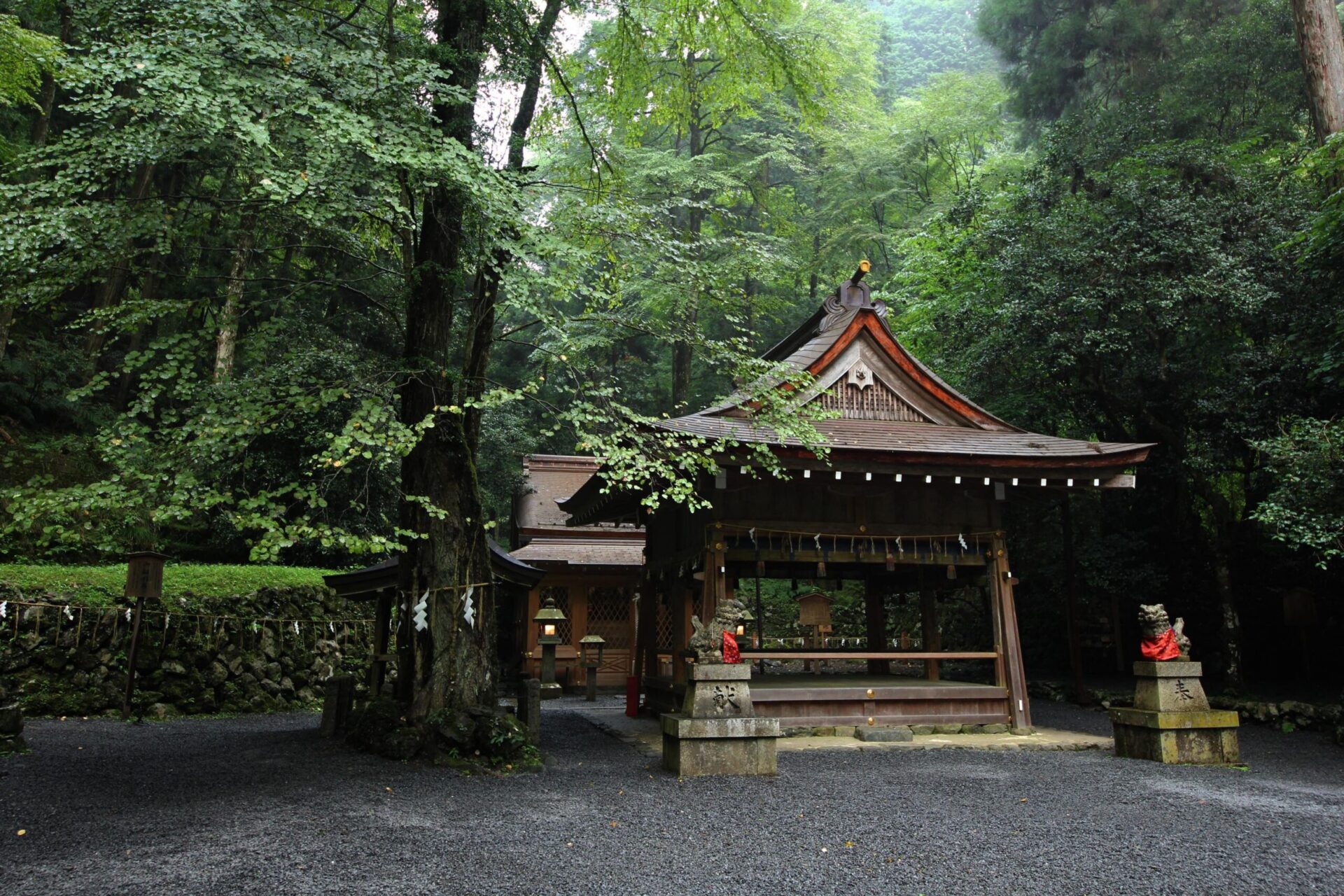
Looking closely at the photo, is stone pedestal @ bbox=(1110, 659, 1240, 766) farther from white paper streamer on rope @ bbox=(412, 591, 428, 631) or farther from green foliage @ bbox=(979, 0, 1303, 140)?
green foliage @ bbox=(979, 0, 1303, 140)

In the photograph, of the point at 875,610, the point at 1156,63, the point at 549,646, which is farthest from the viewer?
the point at 1156,63

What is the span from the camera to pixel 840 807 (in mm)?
6176

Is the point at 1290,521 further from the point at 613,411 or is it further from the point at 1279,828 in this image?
the point at 613,411

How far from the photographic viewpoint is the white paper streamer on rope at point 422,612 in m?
7.88

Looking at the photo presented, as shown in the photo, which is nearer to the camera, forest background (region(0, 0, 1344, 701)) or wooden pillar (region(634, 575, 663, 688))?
forest background (region(0, 0, 1344, 701))

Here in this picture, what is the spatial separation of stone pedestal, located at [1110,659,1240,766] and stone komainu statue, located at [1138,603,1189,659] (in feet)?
0.30

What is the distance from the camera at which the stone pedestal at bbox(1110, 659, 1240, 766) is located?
770 cm

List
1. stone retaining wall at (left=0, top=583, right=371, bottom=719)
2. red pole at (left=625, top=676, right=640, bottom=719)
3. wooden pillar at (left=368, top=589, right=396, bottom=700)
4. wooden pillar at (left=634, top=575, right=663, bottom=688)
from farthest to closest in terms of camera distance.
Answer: wooden pillar at (left=634, top=575, right=663, bottom=688)
red pole at (left=625, top=676, right=640, bottom=719)
wooden pillar at (left=368, top=589, right=396, bottom=700)
stone retaining wall at (left=0, top=583, right=371, bottom=719)

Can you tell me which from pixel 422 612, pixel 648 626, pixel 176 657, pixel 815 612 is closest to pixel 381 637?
pixel 176 657

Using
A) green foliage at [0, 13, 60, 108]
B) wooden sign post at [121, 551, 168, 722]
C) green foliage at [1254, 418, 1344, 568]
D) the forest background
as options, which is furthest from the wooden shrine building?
green foliage at [0, 13, 60, 108]

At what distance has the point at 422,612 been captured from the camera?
7879 mm

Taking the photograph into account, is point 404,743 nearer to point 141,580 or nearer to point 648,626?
point 141,580

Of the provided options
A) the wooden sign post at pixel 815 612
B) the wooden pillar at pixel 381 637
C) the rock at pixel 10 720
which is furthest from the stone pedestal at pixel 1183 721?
the rock at pixel 10 720

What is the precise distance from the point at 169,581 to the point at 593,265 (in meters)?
9.06
